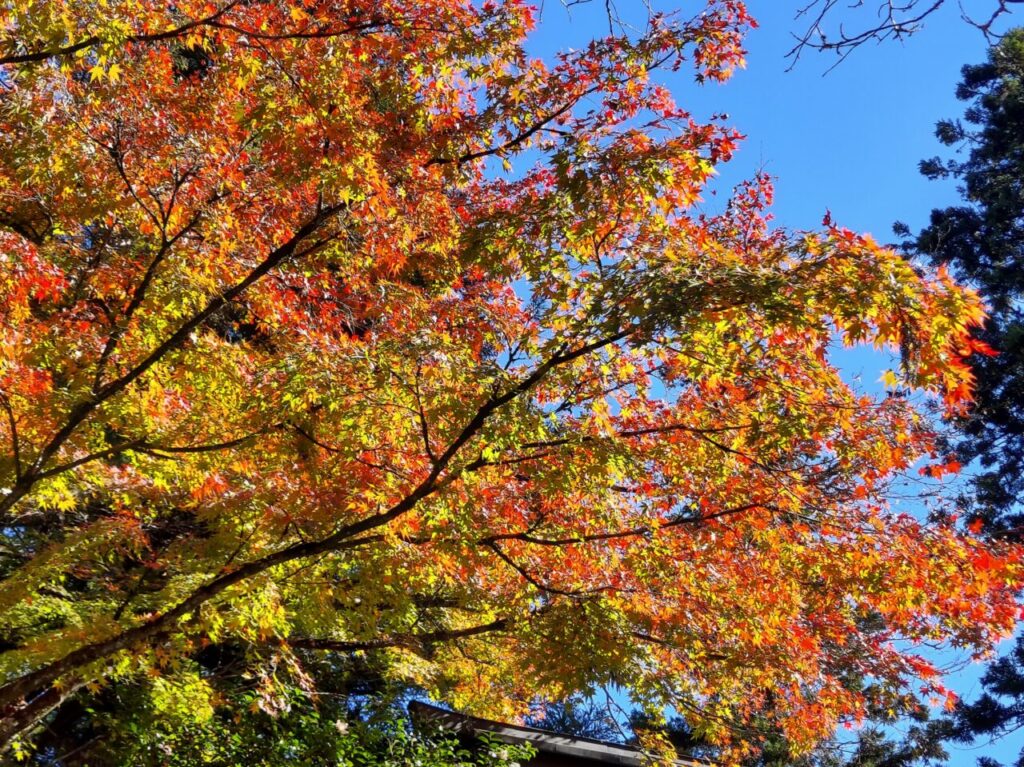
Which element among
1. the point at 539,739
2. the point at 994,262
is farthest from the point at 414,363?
the point at 994,262

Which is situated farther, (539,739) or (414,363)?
(539,739)

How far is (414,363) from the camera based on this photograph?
249 inches

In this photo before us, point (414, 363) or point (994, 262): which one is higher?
point (994, 262)

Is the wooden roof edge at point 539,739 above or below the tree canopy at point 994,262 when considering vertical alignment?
below

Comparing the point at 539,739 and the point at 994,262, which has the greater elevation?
the point at 994,262

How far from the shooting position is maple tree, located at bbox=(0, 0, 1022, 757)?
20.5ft

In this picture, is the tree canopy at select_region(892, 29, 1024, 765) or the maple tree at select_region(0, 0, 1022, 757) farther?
the tree canopy at select_region(892, 29, 1024, 765)

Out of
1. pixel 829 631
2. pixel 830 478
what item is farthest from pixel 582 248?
pixel 829 631

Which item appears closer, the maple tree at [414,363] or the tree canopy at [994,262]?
the maple tree at [414,363]

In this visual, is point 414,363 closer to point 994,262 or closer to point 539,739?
point 539,739

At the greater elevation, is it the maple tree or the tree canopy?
the tree canopy

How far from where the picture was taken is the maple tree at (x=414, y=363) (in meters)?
6.25

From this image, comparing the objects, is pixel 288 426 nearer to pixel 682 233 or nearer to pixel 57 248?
pixel 57 248

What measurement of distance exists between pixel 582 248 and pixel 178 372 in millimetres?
3563
